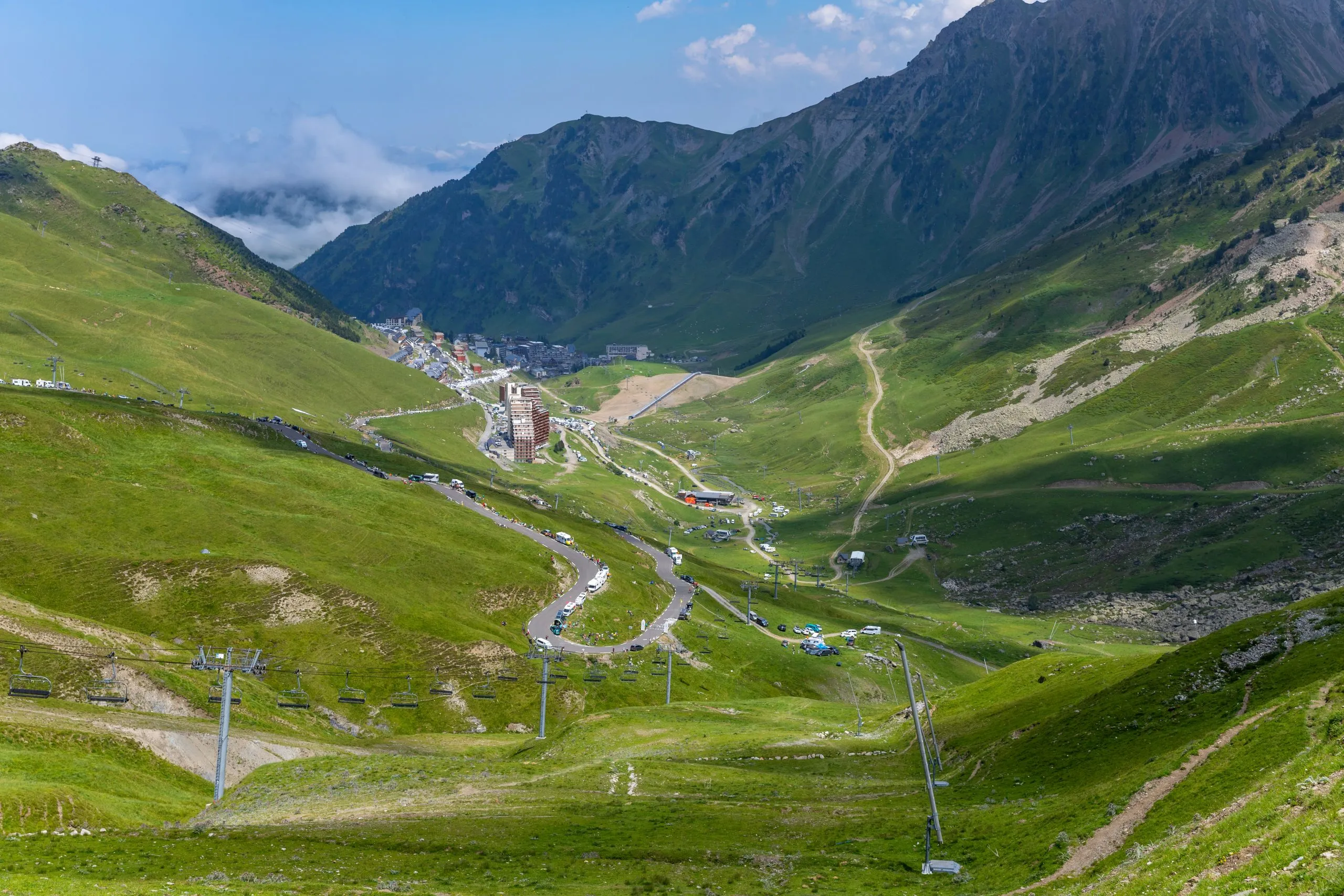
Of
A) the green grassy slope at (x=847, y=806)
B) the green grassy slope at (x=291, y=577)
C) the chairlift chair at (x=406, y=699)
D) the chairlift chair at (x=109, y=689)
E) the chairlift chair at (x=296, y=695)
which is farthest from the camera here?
the green grassy slope at (x=291, y=577)

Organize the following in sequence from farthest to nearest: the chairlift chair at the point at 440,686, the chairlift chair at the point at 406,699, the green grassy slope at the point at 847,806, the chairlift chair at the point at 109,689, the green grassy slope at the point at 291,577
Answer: the green grassy slope at the point at 291,577 < the chairlift chair at the point at 440,686 < the chairlift chair at the point at 406,699 < the chairlift chair at the point at 109,689 < the green grassy slope at the point at 847,806

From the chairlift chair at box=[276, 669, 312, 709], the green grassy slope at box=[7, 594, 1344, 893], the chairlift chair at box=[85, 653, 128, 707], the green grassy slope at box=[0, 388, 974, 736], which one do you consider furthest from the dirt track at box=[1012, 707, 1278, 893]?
the chairlift chair at box=[85, 653, 128, 707]

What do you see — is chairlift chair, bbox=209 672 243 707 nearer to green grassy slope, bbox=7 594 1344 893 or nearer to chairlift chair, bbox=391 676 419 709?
green grassy slope, bbox=7 594 1344 893

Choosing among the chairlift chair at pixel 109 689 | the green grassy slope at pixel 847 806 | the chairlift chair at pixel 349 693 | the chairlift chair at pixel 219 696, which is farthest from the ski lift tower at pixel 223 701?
the chairlift chair at pixel 349 693

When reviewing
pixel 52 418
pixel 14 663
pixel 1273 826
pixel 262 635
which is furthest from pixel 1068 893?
pixel 52 418

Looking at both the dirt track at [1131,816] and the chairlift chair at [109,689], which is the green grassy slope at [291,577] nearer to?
the chairlift chair at [109,689]

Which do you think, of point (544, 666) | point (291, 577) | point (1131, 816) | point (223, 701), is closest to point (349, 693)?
point (544, 666)

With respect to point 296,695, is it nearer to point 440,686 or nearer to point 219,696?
point 219,696
